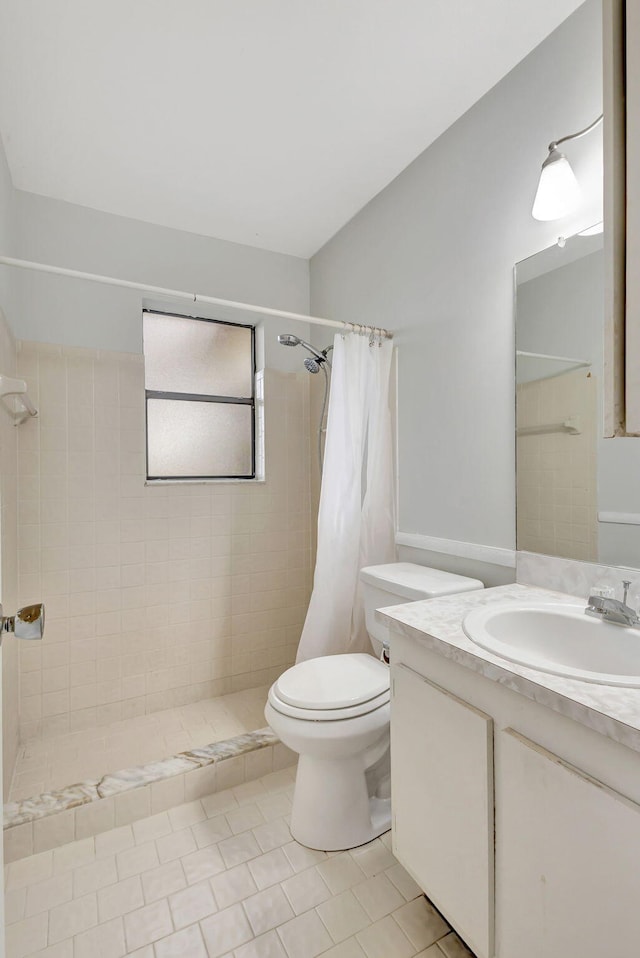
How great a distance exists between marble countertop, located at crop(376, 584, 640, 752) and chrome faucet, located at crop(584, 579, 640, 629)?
0.15 m

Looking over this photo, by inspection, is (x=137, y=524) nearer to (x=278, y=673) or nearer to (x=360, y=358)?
(x=278, y=673)

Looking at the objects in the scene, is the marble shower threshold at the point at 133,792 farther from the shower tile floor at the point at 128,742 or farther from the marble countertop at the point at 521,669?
the marble countertop at the point at 521,669

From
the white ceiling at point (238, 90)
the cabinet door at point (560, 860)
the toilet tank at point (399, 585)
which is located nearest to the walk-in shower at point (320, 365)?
the white ceiling at point (238, 90)

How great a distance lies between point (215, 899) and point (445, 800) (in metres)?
0.78

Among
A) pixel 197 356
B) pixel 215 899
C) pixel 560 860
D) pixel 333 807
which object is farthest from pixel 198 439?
pixel 560 860

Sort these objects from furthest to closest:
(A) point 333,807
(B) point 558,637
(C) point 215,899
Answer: (A) point 333,807 < (C) point 215,899 < (B) point 558,637

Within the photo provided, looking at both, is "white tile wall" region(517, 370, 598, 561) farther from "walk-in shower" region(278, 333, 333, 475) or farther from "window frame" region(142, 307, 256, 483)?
"window frame" region(142, 307, 256, 483)

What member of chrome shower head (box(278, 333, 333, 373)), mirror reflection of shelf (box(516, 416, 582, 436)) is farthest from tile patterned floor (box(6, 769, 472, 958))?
chrome shower head (box(278, 333, 333, 373))

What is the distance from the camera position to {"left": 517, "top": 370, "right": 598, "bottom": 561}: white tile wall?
1282mm

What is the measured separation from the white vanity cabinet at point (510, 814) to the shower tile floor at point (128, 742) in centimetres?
110

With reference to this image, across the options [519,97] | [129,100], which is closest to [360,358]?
[519,97]

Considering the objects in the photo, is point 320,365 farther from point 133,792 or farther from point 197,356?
point 133,792

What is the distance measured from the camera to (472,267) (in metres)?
1.63

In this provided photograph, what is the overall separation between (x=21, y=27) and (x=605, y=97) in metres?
1.61
